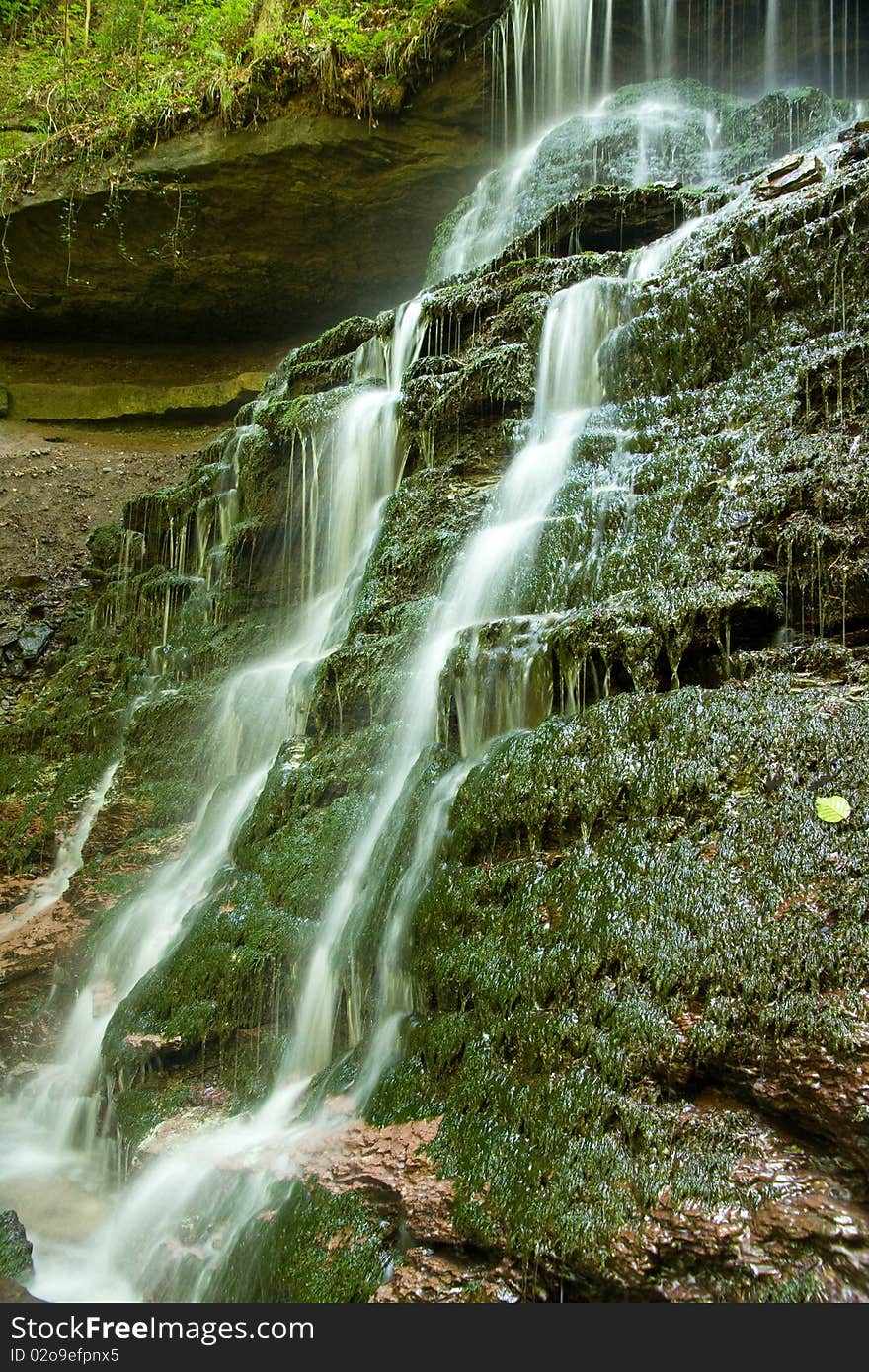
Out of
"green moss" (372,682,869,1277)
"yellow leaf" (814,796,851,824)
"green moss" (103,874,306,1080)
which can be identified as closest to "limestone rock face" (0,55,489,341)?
"green moss" (103,874,306,1080)

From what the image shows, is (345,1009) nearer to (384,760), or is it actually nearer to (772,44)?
(384,760)

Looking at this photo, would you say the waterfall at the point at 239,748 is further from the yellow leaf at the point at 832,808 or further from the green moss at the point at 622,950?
the yellow leaf at the point at 832,808

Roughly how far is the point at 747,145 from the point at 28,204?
10.9 metres

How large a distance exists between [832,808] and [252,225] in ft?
48.8

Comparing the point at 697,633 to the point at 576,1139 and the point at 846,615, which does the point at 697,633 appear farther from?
the point at 576,1139

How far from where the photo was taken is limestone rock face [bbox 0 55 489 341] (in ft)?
45.0

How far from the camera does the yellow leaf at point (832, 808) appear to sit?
11.0 ft

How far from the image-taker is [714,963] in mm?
3143

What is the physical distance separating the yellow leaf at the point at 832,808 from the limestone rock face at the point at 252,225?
45.0 ft

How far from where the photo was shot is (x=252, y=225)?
14914 mm

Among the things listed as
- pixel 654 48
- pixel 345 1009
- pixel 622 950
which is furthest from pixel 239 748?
pixel 654 48

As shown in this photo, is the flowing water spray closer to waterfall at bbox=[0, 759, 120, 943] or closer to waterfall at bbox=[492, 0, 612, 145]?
waterfall at bbox=[0, 759, 120, 943]

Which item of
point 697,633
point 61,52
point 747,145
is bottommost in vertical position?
point 697,633

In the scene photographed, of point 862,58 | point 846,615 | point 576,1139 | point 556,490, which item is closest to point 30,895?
point 556,490
